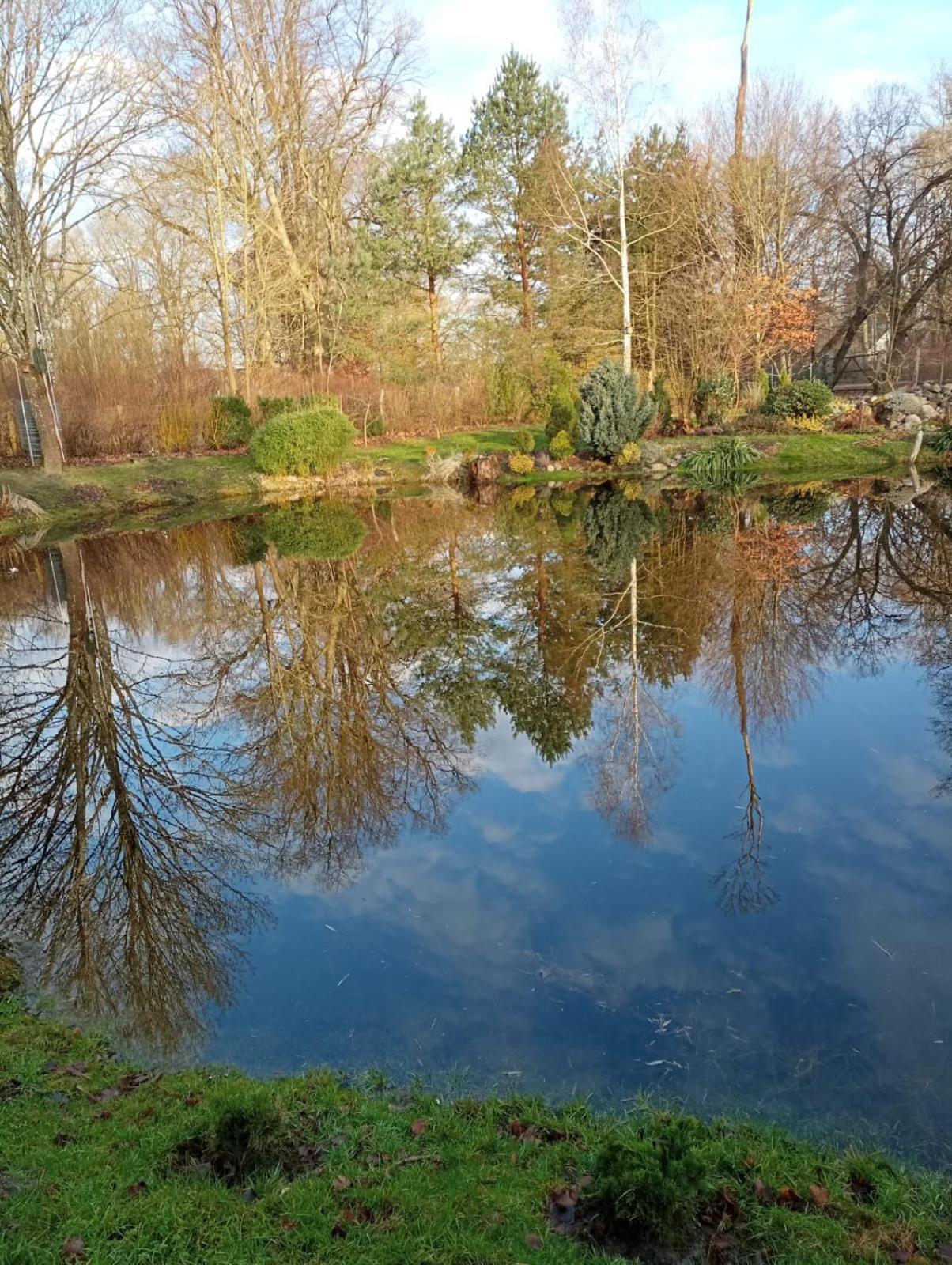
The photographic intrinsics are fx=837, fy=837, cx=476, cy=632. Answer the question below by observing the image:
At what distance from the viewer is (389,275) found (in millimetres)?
31062

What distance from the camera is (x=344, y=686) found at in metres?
8.38

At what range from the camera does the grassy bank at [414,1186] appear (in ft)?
8.47

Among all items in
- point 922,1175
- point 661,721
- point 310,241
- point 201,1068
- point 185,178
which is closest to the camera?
point 922,1175

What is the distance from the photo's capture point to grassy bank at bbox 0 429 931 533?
1869 cm

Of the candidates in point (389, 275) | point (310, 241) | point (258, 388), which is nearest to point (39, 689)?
point (258, 388)

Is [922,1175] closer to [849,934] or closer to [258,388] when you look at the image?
[849,934]

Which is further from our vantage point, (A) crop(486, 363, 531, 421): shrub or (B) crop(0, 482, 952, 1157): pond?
(A) crop(486, 363, 531, 421): shrub

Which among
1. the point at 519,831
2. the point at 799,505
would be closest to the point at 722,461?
the point at 799,505

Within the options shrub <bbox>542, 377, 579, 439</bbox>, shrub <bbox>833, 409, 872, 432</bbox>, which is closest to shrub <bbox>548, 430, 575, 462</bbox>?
shrub <bbox>542, 377, 579, 439</bbox>

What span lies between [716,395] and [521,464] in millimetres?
6263

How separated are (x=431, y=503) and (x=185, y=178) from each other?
44.0 ft

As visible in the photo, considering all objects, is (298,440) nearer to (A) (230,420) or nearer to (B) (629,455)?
(A) (230,420)

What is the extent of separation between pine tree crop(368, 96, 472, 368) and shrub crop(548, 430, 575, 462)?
996cm

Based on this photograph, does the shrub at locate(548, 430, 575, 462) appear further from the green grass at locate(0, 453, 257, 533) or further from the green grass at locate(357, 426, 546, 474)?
the green grass at locate(0, 453, 257, 533)
